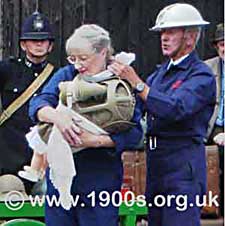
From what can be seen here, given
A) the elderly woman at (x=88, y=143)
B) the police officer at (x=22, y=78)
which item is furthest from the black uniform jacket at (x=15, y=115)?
the elderly woman at (x=88, y=143)

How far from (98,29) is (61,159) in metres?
0.56

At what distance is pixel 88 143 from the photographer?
3395 millimetres

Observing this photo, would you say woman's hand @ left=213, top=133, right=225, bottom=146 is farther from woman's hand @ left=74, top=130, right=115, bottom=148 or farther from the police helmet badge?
the police helmet badge

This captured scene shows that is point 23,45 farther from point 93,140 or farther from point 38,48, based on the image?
point 93,140

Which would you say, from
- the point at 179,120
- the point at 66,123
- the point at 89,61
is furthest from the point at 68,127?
the point at 179,120

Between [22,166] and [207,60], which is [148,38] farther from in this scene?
[22,166]

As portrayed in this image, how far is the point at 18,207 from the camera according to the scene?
150 inches

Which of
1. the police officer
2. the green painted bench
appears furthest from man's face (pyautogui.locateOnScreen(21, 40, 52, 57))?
the green painted bench

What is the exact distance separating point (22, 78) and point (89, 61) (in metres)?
0.68

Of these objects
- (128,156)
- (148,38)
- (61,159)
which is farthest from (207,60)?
(61,159)

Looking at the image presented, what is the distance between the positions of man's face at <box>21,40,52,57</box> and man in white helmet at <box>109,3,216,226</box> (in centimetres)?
69

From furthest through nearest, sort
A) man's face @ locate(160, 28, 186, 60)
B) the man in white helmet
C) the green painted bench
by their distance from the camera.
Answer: the green painted bench, man's face @ locate(160, 28, 186, 60), the man in white helmet

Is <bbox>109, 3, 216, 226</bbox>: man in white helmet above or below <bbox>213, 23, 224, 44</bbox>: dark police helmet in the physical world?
below

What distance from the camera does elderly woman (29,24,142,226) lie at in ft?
11.1
